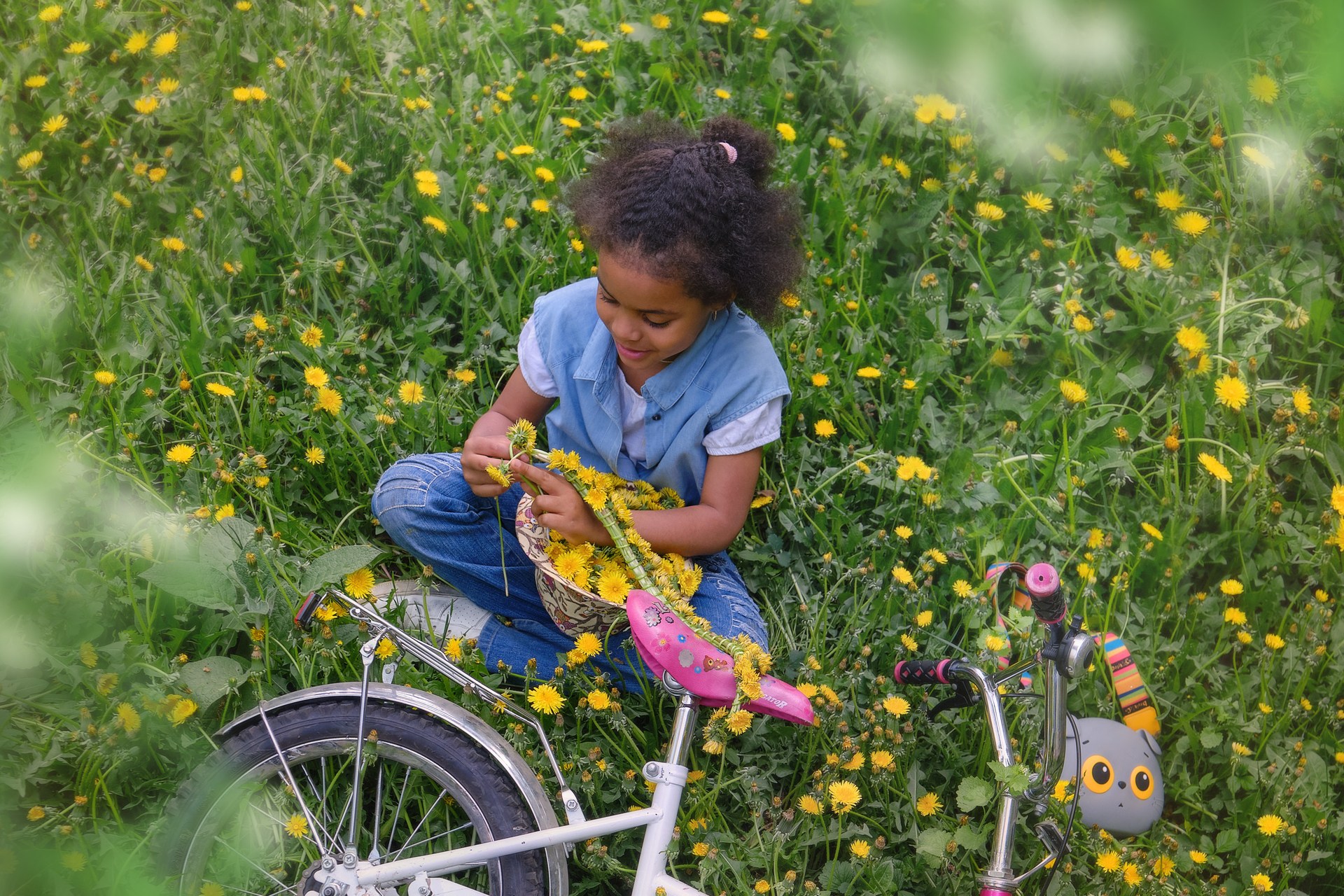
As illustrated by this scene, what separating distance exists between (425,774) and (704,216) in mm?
1030

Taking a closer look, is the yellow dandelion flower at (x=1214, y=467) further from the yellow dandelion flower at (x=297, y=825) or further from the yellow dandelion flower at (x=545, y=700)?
the yellow dandelion flower at (x=297, y=825)

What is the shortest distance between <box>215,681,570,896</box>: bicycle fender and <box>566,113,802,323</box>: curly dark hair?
2.53ft

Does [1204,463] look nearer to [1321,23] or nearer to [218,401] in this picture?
[1321,23]

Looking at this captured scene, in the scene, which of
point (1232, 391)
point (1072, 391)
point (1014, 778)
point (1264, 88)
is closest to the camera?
point (1014, 778)

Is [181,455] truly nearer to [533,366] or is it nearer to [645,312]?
[533,366]

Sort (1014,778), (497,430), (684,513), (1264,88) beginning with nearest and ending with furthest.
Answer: (1014,778)
(684,513)
(497,430)
(1264,88)

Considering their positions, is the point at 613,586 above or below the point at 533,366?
below

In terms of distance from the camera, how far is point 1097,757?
6.16 feet

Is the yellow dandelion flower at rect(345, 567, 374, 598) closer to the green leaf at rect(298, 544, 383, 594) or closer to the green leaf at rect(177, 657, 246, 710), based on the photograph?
the green leaf at rect(298, 544, 383, 594)

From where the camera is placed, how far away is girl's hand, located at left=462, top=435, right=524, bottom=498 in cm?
178

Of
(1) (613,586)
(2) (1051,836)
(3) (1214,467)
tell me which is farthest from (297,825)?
(3) (1214,467)

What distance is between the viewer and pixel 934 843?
1.68 metres

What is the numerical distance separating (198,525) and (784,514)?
3.88 ft

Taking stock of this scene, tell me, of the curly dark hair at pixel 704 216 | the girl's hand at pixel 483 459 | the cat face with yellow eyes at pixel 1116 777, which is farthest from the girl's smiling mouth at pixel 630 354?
the cat face with yellow eyes at pixel 1116 777
